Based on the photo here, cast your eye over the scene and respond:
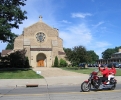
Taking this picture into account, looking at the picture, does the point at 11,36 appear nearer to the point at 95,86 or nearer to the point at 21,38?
the point at 95,86

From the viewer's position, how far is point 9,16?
34500 mm

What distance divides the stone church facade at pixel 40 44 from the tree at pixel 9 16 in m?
25.3

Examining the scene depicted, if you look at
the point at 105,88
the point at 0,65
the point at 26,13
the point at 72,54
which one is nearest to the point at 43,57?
the point at 0,65

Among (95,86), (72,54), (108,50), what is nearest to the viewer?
(95,86)

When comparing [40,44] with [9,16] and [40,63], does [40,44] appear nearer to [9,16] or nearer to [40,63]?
[40,63]

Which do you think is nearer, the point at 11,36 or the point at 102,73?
the point at 102,73

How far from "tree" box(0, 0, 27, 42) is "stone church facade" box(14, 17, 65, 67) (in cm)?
2529

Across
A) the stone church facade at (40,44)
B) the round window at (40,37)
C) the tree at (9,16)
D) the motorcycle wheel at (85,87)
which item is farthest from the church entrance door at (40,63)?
the motorcycle wheel at (85,87)

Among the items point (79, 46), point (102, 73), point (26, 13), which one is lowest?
point (102, 73)

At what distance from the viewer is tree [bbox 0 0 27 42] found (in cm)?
3187

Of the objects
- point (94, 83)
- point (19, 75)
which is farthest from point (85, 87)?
point (19, 75)

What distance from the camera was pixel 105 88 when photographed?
13344 millimetres

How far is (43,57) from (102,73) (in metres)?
50.4

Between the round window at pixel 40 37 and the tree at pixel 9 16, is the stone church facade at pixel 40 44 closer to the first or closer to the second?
the round window at pixel 40 37
